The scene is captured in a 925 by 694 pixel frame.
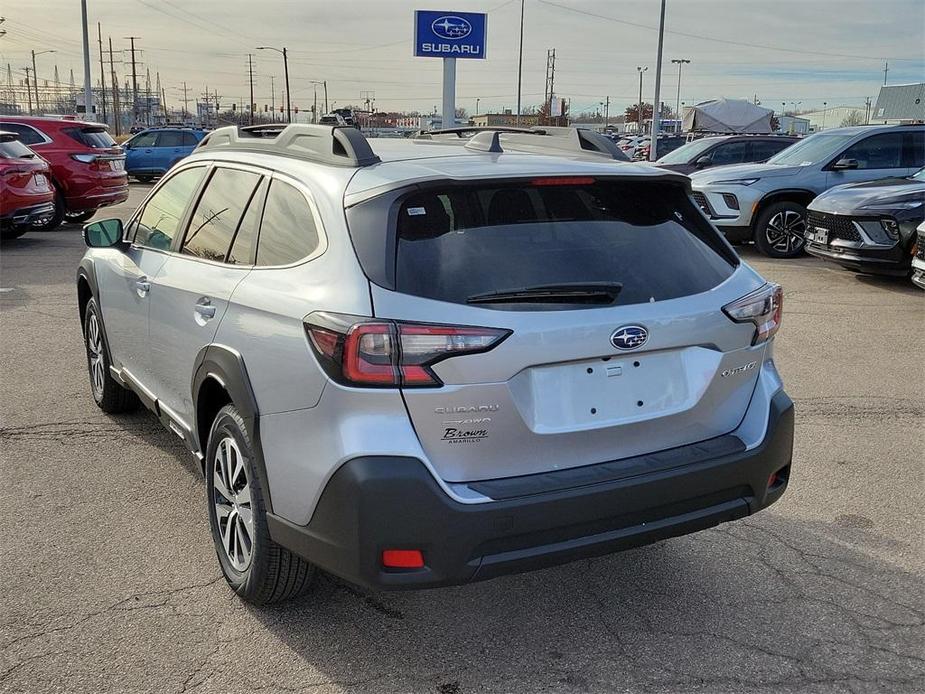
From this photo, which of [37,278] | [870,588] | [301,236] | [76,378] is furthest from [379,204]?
[37,278]

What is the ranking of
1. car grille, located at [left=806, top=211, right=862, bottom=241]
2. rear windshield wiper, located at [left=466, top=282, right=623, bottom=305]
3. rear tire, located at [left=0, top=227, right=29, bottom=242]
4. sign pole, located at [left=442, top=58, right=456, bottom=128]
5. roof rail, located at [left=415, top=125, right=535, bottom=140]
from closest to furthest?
1. rear windshield wiper, located at [left=466, top=282, right=623, bottom=305]
2. roof rail, located at [left=415, top=125, right=535, bottom=140]
3. car grille, located at [left=806, top=211, right=862, bottom=241]
4. rear tire, located at [left=0, top=227, right=29, bottom=242]
5. sign pole, located at [left=442, top=58, right=456, bottom=128]

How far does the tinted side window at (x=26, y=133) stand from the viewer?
1540 centimetres

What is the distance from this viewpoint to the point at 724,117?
128ft

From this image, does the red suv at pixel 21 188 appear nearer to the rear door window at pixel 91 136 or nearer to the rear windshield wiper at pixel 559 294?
the rear door window at pixel 91 136

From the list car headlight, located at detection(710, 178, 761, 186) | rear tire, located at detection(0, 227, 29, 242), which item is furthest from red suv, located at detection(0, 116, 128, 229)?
car headlight, located at detection(710, 178, 761, 186)

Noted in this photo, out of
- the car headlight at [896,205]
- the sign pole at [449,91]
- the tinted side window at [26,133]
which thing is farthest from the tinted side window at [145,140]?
the car headlight at [896,205]

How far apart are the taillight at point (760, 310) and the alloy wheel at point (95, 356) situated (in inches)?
148

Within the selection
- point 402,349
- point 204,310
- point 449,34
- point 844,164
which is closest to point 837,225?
point 844,164

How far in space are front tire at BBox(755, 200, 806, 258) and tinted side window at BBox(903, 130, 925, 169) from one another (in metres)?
1.79

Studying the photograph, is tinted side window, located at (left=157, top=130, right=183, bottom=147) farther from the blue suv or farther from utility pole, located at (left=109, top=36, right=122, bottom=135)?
utility pole, located at (left=109, top=36, right=122, bottom=135)

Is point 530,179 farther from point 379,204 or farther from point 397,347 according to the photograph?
point 397,347

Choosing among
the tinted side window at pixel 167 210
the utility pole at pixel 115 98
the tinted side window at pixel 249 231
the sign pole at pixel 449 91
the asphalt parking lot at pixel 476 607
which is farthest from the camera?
the utility pole at pixel 115 98

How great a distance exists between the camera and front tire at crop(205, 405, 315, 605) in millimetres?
3088

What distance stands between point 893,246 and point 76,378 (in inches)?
321
